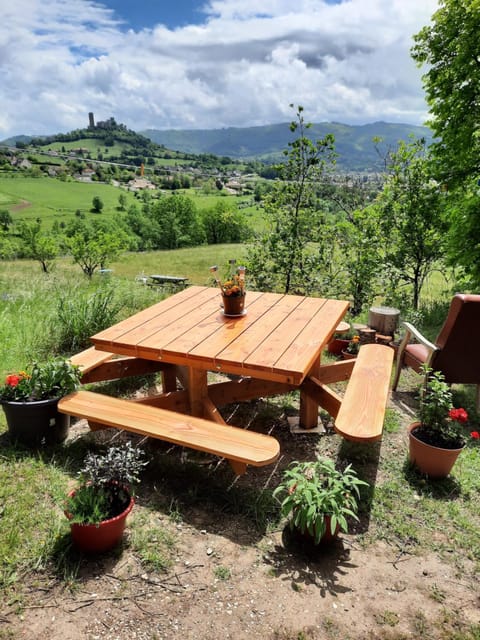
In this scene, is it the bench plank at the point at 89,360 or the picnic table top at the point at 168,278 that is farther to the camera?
the picnic table top at the point at 168,278

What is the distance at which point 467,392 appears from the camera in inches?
170

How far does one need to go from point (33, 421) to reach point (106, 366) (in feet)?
2.65

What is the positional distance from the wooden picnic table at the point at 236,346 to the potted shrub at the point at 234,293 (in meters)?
0.08

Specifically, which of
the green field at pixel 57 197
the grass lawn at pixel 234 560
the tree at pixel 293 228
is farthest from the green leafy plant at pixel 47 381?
the green field at pixel 57 197

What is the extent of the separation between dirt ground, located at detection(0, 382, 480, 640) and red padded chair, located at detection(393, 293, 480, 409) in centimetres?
182

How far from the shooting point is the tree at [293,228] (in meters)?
6.29

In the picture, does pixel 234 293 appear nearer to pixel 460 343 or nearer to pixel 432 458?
pixel 432 458

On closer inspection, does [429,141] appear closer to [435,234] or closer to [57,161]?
[435,234]

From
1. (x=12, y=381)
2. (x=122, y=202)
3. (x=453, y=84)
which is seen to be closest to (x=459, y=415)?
(x=12, y=381)

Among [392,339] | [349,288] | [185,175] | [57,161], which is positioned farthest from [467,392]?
[57,161]

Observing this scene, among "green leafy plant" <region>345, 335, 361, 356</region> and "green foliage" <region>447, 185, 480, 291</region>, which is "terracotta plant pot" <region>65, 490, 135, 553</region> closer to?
"green leafy plant" <region>345, 335, 361, 356</region>

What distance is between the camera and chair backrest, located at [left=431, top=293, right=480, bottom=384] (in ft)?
11.4

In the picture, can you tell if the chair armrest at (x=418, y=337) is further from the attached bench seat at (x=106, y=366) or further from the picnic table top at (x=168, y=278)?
the picnic table top at (x=168, y=278)

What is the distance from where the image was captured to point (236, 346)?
2.91 meters
